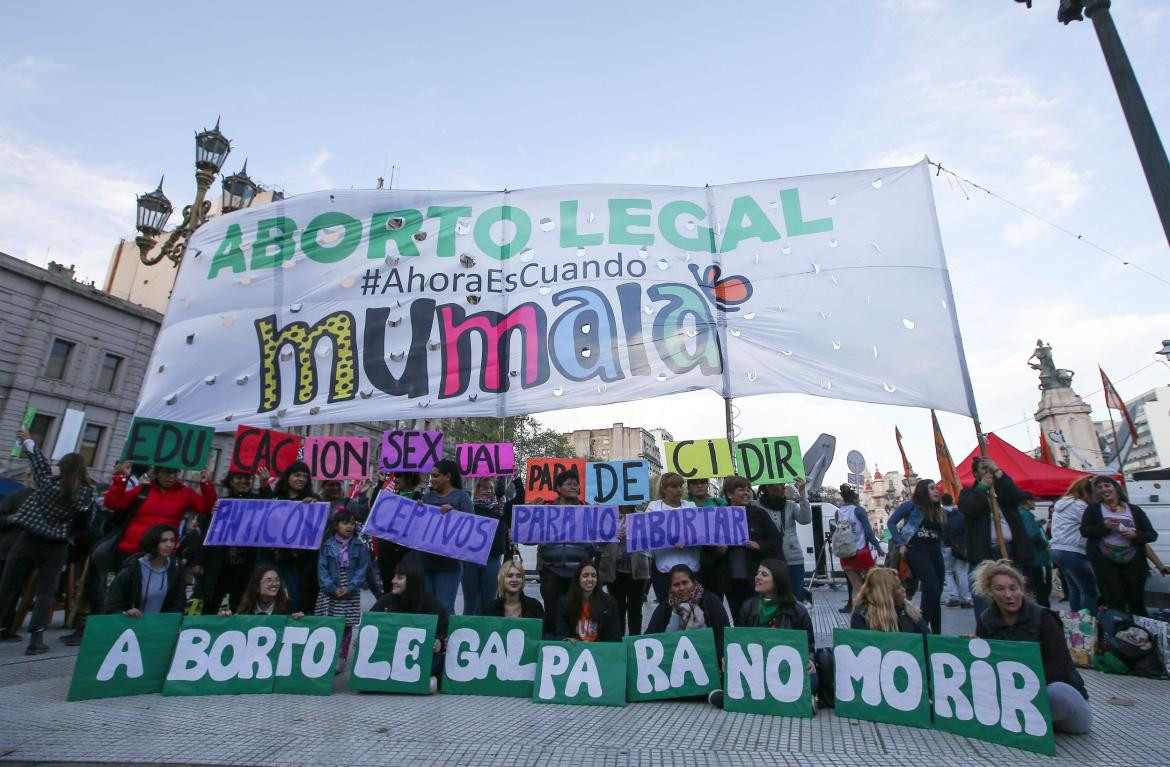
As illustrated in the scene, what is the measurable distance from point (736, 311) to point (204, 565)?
530 cm

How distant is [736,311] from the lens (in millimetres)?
5922

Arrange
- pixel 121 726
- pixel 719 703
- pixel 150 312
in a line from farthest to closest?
1. pixel 150 312
2. pixel 719 703
3. pixel 121 726

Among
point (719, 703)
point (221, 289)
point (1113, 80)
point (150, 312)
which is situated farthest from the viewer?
point (150, 312)

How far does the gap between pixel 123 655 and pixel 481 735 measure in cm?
265

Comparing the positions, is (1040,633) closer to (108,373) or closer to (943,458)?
(943,458)

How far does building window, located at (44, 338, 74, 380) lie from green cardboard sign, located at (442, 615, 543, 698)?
31.9m

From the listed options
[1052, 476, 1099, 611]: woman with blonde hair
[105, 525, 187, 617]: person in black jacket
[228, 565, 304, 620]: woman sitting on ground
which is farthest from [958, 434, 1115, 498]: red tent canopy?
[105, 525, 187, 617]: person in black jacket

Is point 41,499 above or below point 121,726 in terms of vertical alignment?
above

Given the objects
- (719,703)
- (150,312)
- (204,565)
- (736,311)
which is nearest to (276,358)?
(204,565)

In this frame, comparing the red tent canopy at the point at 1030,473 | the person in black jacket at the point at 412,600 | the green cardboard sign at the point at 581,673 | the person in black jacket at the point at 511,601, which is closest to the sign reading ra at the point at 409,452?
the person in black jacket at the point at 412,600

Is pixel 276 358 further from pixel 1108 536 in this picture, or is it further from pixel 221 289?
pixel 1108 536

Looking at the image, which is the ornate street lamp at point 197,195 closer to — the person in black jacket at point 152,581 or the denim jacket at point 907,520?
the person in black jacket at point 152,581

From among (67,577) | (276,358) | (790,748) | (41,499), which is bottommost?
(790,748)

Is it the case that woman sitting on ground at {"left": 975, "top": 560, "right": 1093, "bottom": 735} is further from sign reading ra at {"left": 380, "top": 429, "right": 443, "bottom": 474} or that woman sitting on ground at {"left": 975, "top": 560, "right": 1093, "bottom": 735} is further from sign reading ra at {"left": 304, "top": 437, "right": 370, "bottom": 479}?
sign reading ra at {"left": 304, "top": 437, "right": 370, "bottom": 479}
